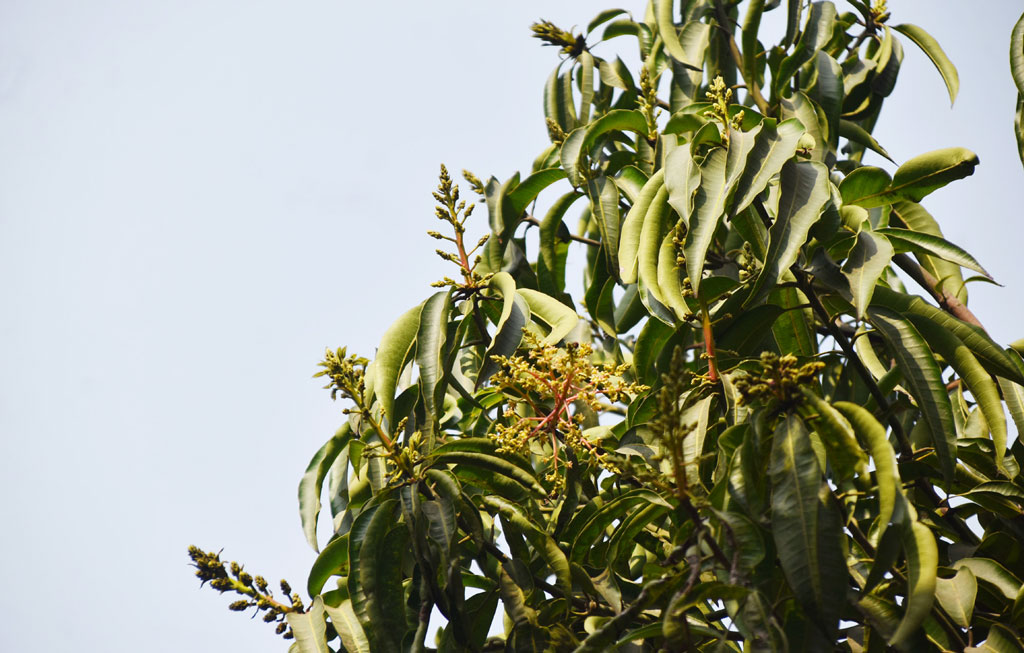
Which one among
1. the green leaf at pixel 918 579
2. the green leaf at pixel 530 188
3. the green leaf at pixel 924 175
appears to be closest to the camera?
the green leaf at pixel 918 579

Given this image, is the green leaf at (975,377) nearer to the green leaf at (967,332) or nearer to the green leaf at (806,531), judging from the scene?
the green leaf at (967,332)

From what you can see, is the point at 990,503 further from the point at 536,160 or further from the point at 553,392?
the point at 536,160

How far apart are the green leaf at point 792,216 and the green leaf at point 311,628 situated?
3.27 feet

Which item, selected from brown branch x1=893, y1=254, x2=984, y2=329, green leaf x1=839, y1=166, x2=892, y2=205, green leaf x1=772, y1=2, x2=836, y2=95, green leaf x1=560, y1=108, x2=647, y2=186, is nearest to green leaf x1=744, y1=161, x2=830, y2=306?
green leaf x1=839, y1=166, x2=892, y2=205

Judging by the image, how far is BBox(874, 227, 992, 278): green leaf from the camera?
1675mm

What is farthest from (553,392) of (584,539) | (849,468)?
(849,468)

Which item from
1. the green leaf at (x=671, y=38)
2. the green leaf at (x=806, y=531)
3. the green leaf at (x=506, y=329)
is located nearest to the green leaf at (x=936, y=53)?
the green leaf at (x=671, y=38)

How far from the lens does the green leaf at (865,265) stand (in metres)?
1.42

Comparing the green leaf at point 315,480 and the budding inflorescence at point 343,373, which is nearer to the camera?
the budding inflorescence at point 343,373

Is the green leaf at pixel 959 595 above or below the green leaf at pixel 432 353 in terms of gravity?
below

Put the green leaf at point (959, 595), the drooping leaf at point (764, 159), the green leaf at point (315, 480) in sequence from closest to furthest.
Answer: the green leaf at point (959, 595) → the drooping leaf at point (764, 159) → the green leaf at point (315, 480)

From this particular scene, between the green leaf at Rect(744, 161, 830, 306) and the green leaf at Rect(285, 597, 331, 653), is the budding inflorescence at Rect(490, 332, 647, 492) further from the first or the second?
the green leaf at Rect(285, 597, 331, 653)

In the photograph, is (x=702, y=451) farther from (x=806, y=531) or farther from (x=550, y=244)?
(x=550, y=244)

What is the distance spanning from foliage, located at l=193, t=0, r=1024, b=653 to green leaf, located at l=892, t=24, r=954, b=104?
1.01ft
